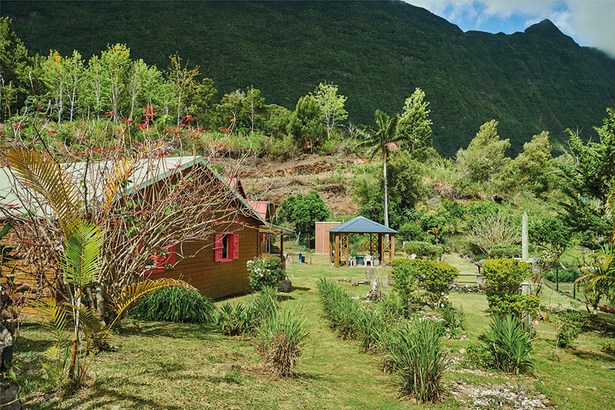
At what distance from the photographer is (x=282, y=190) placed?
38.0 m

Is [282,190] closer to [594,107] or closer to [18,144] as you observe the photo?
[18,144]

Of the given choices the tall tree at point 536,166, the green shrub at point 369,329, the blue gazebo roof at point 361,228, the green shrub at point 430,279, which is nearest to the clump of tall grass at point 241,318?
the green shrub at point 369,329

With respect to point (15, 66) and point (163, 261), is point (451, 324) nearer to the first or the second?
point (163, 261)

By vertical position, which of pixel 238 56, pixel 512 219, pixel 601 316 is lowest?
pixel 601 316

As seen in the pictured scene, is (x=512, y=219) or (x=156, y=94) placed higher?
(x=156, y=94)

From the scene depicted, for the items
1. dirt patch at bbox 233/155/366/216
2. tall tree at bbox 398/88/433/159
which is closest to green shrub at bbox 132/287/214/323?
dirt patch at bbox 233/155/366/216

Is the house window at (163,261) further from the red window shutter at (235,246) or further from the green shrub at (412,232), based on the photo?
the green shrub at (412,232)

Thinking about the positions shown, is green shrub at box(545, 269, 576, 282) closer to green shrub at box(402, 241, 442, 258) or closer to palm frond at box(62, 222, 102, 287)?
green shrub at box(402, 241, 442, 258)

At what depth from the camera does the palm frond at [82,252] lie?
3217 mm

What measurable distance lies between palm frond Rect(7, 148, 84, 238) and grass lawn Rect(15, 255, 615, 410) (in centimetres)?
141

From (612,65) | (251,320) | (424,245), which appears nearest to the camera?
(251,320)

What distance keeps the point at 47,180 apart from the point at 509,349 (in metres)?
7.04

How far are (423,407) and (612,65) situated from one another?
219m

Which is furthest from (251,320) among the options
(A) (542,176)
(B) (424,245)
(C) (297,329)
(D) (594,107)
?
(D) (594,107)
